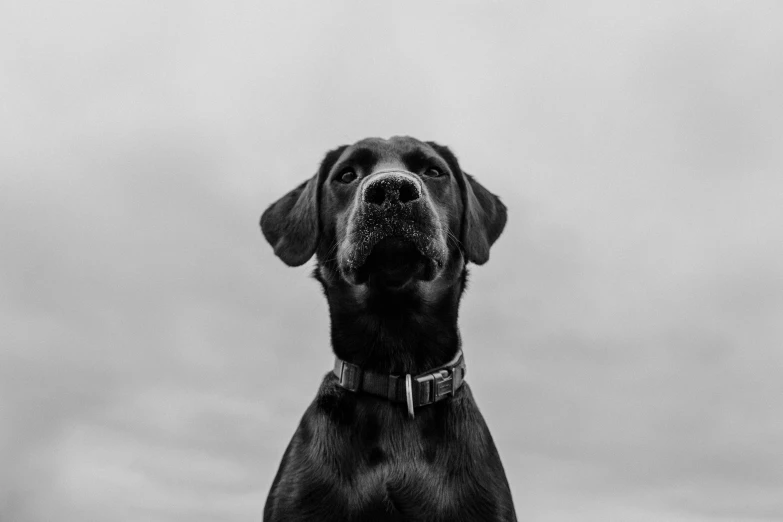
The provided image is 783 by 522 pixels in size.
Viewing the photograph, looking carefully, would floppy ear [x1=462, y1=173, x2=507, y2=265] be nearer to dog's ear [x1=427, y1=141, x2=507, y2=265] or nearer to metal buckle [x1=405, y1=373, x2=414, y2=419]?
dog's ear [x1=427, y1=141, x2=507, y2=265]

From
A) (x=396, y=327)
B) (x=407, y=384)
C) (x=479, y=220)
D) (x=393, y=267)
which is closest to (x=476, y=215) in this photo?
(x=479, y=220)

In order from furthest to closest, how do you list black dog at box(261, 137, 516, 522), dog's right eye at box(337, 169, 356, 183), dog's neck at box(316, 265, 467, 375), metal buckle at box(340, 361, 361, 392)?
dog's right eye at box(337, 169, 356, 183), dog's neck at box(316, 265, 467, 375), metal buckle at box(340, 361, 361, 392), black dog at box(261, 137, 516, 522)

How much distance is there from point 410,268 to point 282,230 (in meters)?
1.58

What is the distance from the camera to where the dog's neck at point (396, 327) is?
5.68m

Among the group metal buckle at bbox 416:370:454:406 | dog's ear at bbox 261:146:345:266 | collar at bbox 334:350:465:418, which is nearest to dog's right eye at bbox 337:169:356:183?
dog's ear at bbox 261:146:345:266

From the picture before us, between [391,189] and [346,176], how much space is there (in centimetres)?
117

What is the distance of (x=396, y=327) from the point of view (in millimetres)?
5750

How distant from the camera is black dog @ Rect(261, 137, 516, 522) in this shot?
5273 millimetres

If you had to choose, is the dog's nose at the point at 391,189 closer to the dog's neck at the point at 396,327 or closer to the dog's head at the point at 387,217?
the dog's head at the point at 387,217

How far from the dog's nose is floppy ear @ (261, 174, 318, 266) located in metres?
1.19

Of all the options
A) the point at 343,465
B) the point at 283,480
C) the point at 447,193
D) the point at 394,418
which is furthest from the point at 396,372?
the point at 447,193

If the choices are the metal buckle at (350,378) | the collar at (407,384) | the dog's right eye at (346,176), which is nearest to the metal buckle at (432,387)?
the collar at (407,384)

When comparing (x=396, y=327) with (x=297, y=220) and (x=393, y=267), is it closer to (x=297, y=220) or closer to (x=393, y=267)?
(x=393, y=267)

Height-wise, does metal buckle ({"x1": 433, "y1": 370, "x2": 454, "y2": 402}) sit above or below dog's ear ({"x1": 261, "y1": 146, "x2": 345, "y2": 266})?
below
